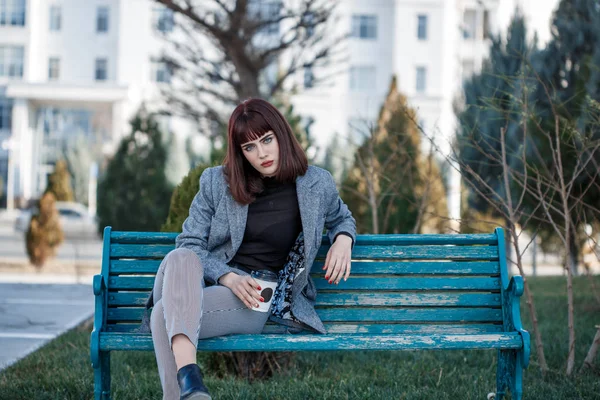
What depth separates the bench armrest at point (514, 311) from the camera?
321 centimetres

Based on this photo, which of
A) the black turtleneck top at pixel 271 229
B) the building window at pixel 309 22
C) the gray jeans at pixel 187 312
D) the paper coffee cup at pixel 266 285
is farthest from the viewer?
the building window at pixel 309 22

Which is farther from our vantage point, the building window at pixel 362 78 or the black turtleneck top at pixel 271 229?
the building window at pixel 362 78

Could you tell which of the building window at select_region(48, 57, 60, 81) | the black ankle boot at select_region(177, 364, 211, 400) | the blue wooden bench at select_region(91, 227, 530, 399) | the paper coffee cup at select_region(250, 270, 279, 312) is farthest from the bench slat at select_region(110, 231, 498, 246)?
the building window at select_region(48, 57, 60, 81)

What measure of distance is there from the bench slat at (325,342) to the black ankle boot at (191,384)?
0.29m

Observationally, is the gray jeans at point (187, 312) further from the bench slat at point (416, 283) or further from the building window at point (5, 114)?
the building window at point (5, 114)

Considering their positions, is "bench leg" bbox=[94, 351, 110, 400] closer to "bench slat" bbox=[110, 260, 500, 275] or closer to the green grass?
the green grass

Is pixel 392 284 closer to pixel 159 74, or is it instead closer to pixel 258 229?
pixel 258 229

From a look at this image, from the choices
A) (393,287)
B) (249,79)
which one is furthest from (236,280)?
(249,79)

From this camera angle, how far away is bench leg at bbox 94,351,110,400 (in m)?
3.29

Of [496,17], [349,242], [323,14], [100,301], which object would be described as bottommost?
[100,301]

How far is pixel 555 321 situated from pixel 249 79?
5.81 meters

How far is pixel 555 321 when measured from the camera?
633 cm

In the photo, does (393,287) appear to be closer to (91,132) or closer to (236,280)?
(236,280)

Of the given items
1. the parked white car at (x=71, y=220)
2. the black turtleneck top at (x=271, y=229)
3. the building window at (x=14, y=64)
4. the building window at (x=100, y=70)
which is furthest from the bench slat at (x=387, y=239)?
the building window at (x=14, y=64)
